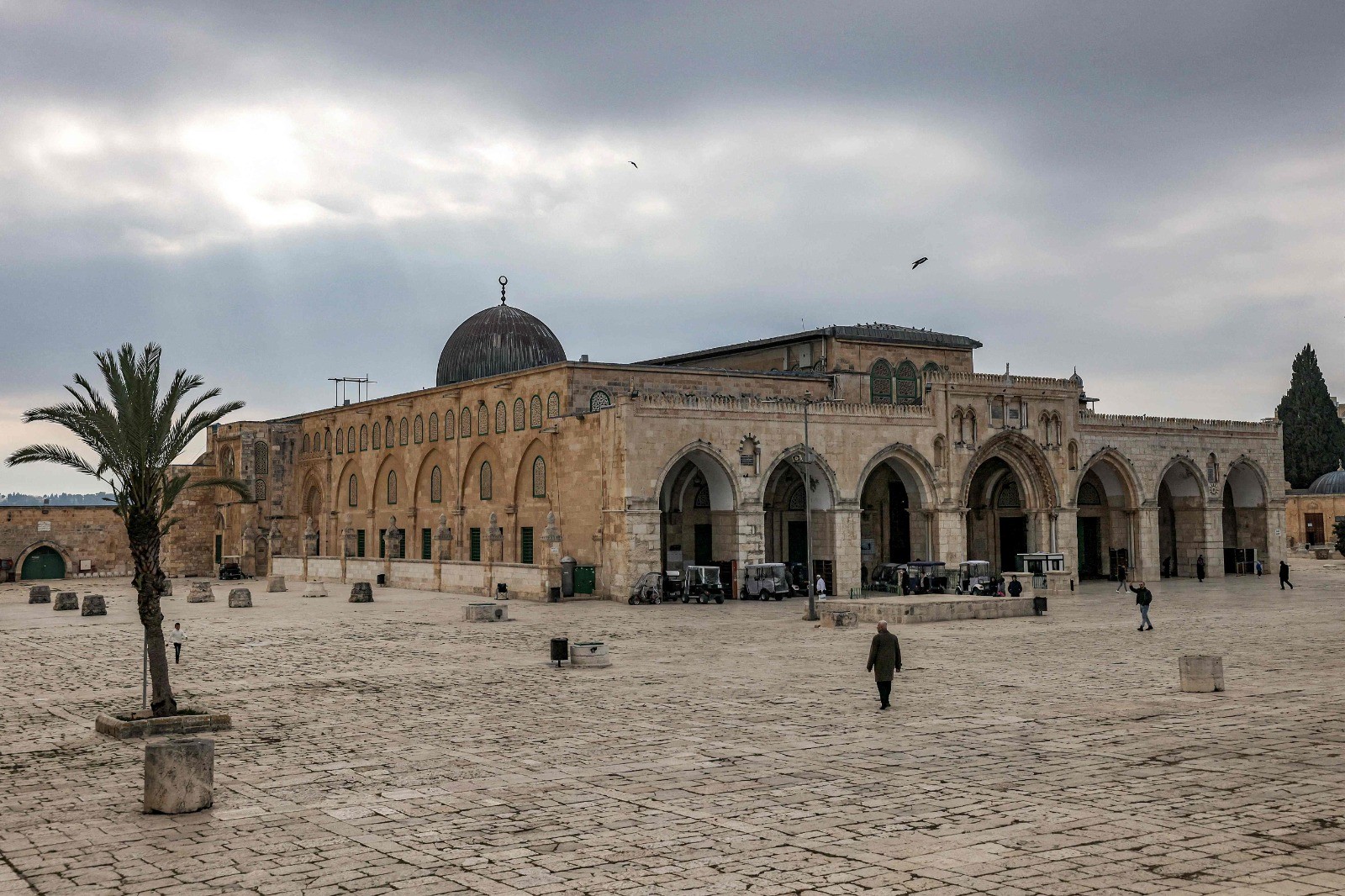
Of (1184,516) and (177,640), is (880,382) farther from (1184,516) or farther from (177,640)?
(177,640)

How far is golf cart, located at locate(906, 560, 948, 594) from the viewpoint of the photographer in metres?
43.3

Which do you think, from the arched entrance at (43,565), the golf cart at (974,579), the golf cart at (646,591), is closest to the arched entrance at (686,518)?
the golf cart at (646,591)

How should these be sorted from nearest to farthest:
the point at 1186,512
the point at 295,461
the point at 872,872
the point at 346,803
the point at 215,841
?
the point at 872,872 < the point at 215,841 < the point at 346,803 < the point at 1186,512 < the point at 295,461

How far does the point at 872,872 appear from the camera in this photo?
8867 millimetres

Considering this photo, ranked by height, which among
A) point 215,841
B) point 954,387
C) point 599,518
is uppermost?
point 954,387

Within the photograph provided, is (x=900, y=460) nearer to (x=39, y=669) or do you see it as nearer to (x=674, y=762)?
(x=39, y=669)

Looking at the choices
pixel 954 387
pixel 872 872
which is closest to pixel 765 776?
pixel 872 872

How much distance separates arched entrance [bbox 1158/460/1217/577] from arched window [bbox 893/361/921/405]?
11924 mm

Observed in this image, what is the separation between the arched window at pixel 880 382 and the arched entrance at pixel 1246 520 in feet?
57.5

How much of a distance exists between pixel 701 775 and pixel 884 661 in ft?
16.1

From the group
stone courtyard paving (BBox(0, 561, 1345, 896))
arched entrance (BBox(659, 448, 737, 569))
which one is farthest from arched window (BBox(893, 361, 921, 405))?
stone courtyard paving (BBox(0, 561, 1345, 896))

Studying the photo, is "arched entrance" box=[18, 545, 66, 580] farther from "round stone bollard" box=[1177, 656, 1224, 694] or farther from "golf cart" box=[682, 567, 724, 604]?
"round stone bollard" box=[1177, 656, 1224, 694]

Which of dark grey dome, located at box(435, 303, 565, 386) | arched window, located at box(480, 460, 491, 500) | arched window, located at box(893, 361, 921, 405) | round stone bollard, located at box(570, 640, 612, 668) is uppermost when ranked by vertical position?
dark grey dome, located at box(435, 303, 565, 386)

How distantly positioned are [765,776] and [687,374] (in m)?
34.3
